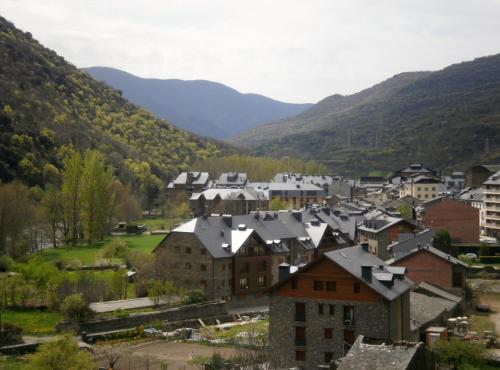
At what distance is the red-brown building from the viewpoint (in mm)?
53750

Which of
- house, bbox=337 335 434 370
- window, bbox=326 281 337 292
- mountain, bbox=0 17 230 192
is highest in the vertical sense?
mountain, bbox=0 17 230 192

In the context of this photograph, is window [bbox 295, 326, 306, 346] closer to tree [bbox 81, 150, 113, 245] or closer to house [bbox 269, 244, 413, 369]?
house [bbox 269, 244, 413, 369]

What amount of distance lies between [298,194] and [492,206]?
140 feet

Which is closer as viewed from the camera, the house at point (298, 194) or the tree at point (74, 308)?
the tree at point (74, 308)

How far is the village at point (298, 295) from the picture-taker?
36.8m

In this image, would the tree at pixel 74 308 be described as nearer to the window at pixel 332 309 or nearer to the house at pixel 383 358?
the window at pixel 332 309

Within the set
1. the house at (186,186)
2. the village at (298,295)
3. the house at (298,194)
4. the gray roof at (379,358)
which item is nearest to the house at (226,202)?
the house at (298,194)

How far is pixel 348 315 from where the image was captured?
36969 mm

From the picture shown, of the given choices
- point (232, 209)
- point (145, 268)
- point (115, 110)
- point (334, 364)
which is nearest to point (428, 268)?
point (145, 268)

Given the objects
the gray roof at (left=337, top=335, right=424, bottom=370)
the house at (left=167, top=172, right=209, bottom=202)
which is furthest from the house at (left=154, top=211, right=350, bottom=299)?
the house at (left=167, top=172, right=209, bottom=202)

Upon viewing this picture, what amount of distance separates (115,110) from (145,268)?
113478 mm

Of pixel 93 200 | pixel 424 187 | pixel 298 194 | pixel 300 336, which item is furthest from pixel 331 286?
pixel 298 194

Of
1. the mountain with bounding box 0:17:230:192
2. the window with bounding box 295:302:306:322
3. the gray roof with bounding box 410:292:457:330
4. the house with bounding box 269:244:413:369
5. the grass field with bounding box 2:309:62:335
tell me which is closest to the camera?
the house with bounding box 269:244:413:369

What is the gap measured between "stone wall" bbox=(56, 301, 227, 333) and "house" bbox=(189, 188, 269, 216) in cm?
5749
